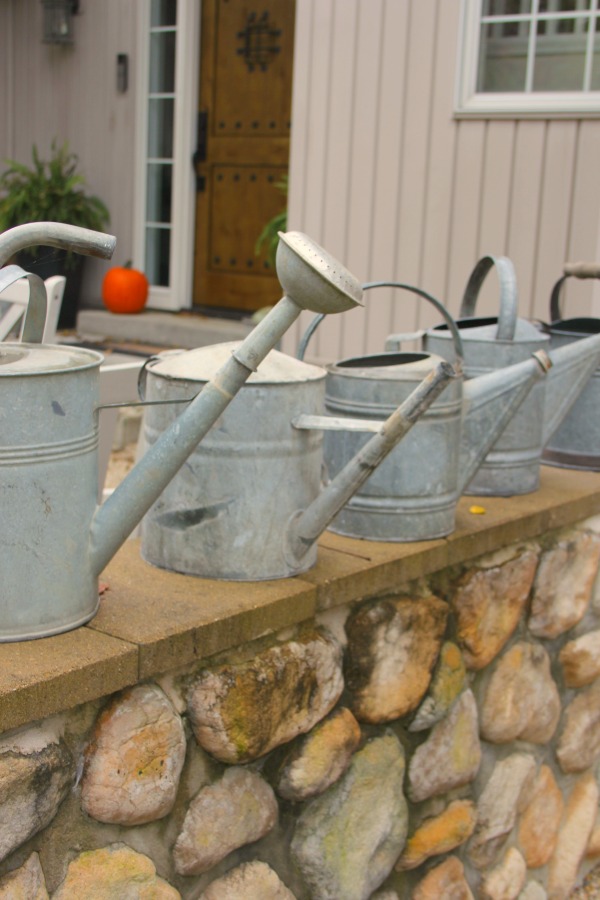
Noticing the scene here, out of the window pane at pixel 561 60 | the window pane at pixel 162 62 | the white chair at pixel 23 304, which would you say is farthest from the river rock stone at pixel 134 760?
the window pane at pixel 162 62

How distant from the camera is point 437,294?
4.64 m

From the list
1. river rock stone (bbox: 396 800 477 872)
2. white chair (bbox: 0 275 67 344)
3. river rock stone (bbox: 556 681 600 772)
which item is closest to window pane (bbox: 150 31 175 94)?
white chair (bbox: 0 275 67 344)

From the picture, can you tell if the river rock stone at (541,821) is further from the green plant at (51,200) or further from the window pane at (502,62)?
the green plant at (51,200)

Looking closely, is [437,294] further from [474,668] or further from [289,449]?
[289,449]

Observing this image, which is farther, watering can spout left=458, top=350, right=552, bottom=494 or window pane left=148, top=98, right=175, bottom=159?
window pane left=148, top=98, right=175, bottom=159

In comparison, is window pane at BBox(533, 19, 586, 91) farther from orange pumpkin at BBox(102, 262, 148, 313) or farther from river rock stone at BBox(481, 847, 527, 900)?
orange pumpkin at BBox(102, 262, 148, 313)

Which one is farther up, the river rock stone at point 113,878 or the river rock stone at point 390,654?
the river rock stone at point 390,654

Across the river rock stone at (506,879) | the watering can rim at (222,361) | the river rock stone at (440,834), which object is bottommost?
the river rock stone at (506,879)

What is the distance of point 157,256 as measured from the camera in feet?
24.0

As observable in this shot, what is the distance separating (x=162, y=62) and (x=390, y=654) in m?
5.96

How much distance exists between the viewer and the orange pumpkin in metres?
6.80

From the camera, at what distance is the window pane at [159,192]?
7199mm

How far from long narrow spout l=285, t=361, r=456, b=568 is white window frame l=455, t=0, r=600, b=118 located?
2969 millimetres

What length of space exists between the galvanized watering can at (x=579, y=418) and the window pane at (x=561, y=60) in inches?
71.6
